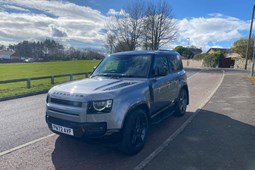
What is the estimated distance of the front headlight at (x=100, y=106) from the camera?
3713 mm

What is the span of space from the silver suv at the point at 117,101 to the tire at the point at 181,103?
1091 mm

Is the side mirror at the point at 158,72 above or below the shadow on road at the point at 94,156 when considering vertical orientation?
above

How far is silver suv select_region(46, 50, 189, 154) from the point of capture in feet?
12.2

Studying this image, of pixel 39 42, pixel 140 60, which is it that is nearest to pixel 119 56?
pixel 140 60

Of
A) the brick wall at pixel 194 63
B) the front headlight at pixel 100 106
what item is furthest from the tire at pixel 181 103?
the brick wall at pixel 194 63

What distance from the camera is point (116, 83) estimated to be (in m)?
4.36

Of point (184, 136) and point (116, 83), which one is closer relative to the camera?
point (116, 83)

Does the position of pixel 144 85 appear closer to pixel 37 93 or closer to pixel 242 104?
pixel 242 104

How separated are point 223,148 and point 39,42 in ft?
386

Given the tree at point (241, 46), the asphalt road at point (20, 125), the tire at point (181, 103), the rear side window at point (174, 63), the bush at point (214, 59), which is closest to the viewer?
the asphalt road at point (20, 125)

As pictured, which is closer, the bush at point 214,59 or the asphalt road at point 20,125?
the asphalt road at point 20,125

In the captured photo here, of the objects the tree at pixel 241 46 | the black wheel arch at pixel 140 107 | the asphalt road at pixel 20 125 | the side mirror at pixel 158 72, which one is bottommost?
the asphalt road at pixel 20 125

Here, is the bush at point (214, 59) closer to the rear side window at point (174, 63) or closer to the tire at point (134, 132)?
the rear side window at point (174, 63)

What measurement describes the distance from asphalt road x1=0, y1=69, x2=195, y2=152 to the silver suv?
1.28 meters
